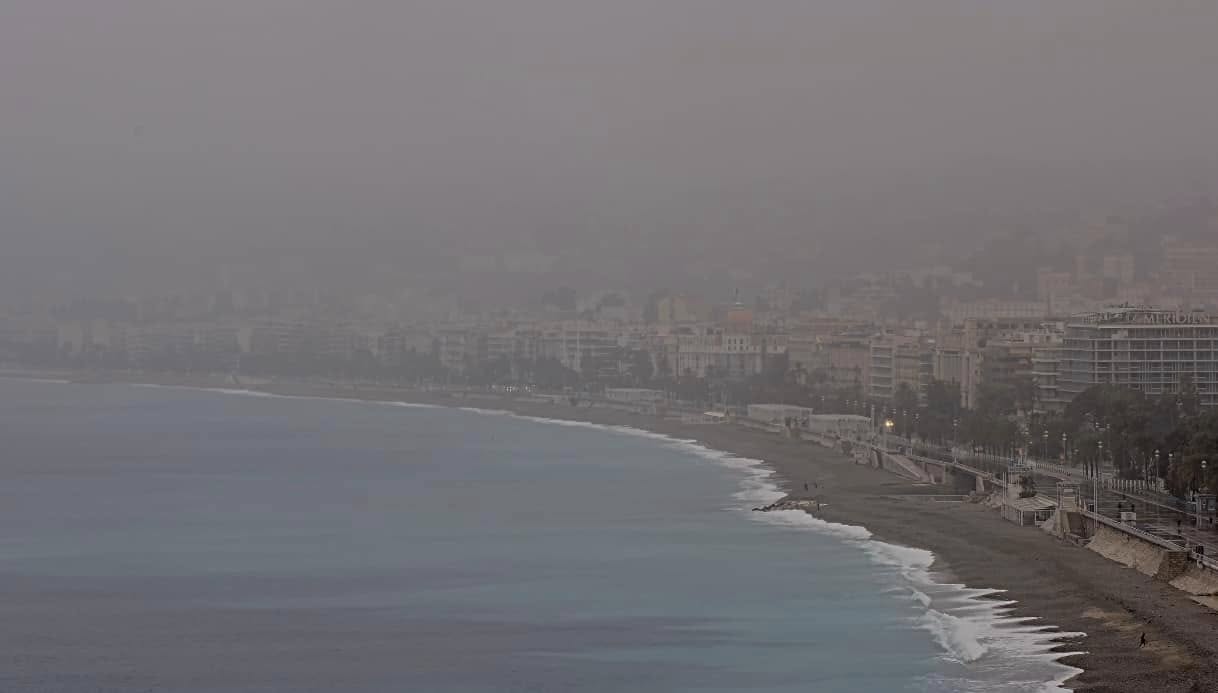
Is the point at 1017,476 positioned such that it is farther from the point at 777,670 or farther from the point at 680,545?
the point at 777,670

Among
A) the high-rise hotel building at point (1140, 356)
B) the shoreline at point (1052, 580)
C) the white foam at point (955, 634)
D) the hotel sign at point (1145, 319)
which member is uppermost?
the hotel sign at point (1145, 319)

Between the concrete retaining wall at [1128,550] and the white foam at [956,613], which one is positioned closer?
the white foam at [956,613]

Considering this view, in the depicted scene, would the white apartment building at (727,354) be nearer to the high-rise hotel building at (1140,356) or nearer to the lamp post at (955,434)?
the high-rise hotel building at (1140,356)

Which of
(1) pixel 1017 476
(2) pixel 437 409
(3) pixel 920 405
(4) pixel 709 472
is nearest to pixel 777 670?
(1) pixel 1017 476

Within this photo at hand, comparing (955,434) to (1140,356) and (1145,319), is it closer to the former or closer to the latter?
(1140,356)

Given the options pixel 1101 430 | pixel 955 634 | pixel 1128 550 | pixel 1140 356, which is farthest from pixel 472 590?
pixel 1140 356

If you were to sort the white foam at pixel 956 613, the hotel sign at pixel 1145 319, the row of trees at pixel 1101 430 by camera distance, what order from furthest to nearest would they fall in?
the hotel sign at pixel 1145 319, the row of trees at pixel 1101 430, the white foam at pixel 956 613

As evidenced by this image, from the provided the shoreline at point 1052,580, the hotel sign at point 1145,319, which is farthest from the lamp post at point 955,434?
the hotel sign at point 1145,319
